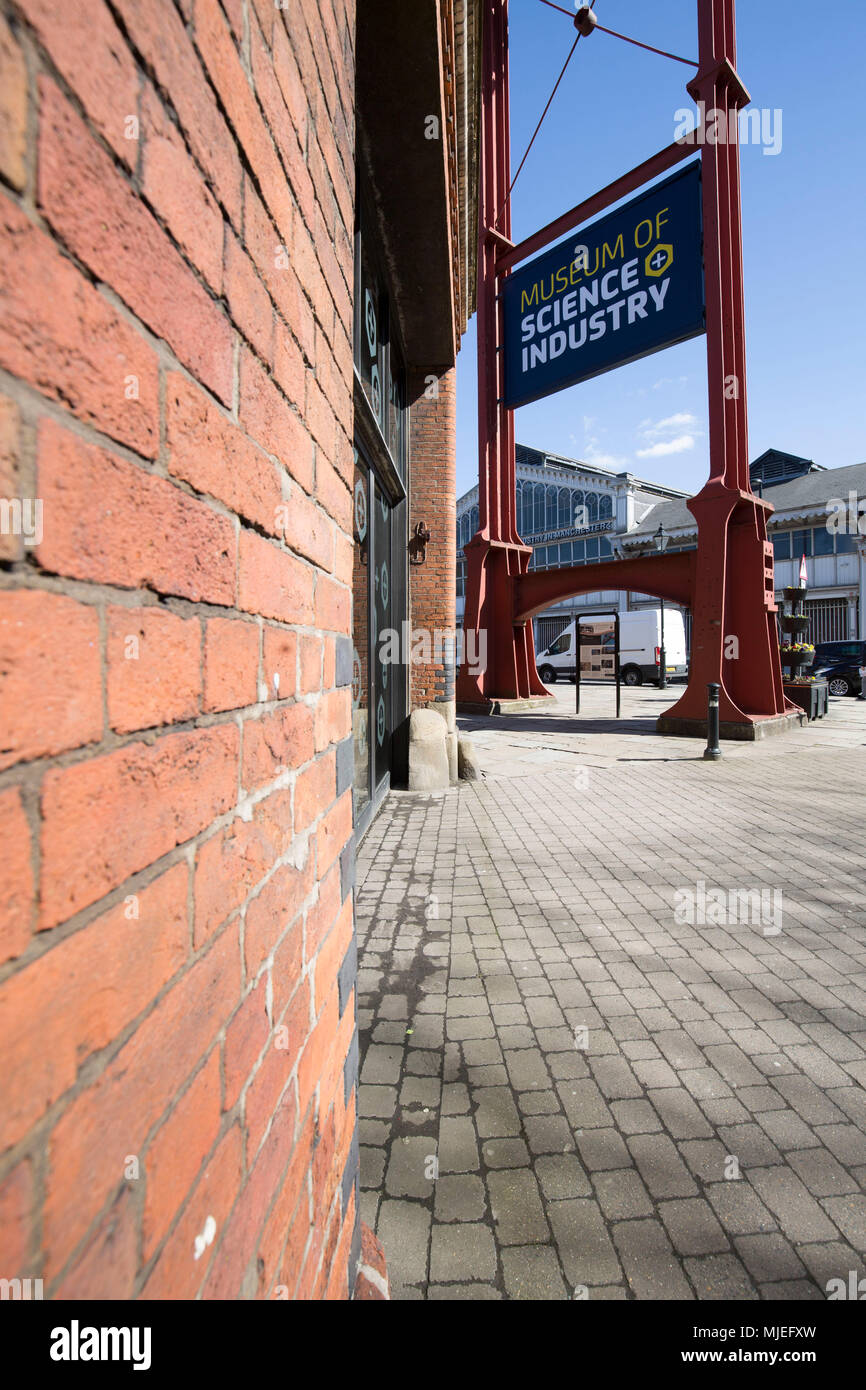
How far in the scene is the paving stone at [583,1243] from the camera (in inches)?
63.0

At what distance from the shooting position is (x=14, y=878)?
0.40 metres

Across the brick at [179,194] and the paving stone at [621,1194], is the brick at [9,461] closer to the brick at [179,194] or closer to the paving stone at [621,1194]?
the brick at [179,194]

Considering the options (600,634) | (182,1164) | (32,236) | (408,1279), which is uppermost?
(600,634)

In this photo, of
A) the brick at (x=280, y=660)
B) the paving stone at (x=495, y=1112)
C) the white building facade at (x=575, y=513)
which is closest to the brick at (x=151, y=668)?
the brick at (x=280, y=660)

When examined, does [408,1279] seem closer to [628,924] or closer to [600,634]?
[628,924]

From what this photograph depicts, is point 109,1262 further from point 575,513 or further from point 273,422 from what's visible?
point 575,513

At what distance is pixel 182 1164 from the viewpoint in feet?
2.09

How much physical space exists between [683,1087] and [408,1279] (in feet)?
3.77

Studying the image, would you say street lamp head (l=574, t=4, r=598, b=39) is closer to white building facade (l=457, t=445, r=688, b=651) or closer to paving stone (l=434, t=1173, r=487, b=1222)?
paving stone (l=434, t=1173, r=487, b=1222)

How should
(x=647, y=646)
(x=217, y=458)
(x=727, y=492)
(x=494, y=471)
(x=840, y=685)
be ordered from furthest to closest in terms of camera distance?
Answer: (x=647, y=646), (x=840, y=685), (x=494, y=471), (x=727, y=492), (x=217, y=458)

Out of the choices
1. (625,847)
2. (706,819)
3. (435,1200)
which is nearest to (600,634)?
(706,819)

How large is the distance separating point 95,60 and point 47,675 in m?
0.45

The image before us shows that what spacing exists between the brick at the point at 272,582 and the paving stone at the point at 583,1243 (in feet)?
5.62

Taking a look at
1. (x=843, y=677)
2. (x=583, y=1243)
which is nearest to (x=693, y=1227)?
(x=583, y=1243)
